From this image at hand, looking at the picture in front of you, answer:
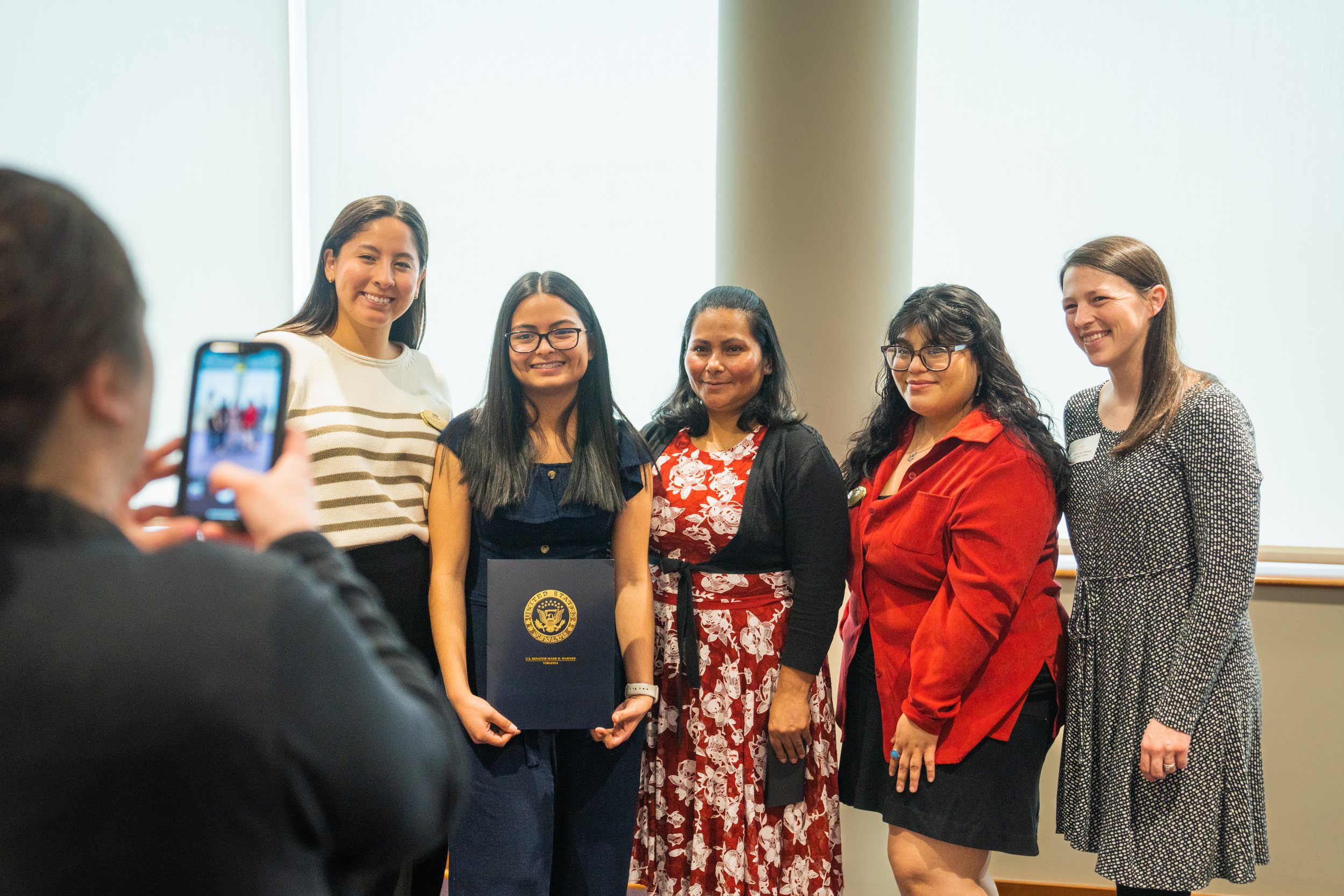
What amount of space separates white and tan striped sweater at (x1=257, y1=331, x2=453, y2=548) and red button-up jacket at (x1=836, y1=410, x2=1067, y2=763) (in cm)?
106

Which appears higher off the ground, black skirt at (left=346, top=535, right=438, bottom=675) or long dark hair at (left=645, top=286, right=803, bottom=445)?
long dark hair at (left=645, top=286, right=803, bottom=445)

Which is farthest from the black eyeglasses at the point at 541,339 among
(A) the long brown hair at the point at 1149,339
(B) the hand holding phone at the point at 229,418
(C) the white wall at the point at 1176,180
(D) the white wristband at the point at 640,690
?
(C) the white wall at the point at 1176,180

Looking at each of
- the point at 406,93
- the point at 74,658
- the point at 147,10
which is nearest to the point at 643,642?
the point at 74,658

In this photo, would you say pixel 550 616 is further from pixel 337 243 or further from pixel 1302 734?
pixel 1302 734

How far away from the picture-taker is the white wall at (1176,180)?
2.97 meters

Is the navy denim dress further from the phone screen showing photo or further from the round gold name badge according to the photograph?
the phone screen showing photo

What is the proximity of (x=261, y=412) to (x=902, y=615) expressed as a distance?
1.52m

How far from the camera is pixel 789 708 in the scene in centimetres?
200

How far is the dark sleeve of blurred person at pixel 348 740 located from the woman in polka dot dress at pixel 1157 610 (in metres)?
1.68

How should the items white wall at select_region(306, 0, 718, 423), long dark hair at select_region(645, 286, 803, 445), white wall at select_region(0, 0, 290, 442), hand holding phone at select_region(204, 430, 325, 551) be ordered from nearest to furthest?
hand holding phone at select_region(204, 430, 325, 551), long dark hair at select_region(645, 286, 803, 445), white wall at select_region(0, 0, 290, 442), white wall at select_region(306, 0, 718, 423)

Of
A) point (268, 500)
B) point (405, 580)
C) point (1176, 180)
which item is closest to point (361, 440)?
point (405, 580)

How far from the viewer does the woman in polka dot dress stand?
182 cm

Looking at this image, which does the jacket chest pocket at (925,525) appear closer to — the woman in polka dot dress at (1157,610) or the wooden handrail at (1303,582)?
the woman in polka dot dress at (1157,610)

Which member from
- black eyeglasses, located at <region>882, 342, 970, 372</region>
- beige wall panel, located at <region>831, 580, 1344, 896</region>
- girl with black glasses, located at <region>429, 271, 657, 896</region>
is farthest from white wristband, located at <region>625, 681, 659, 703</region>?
beige wall panel, located at <region>831, 580, 1344, 896</region>
